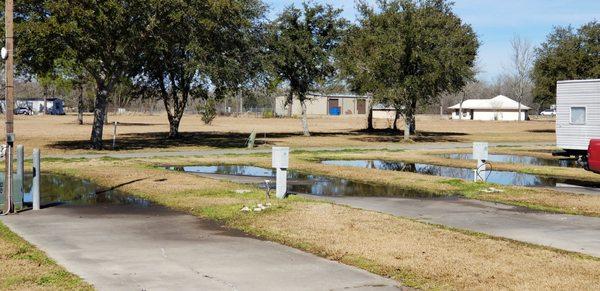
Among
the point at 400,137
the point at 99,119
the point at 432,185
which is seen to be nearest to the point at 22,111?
the point at 400,137

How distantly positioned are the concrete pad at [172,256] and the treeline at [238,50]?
1733cm

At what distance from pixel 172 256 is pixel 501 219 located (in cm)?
675

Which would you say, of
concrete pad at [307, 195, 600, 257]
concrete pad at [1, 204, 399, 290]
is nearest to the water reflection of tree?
concrete pad at [307, 195, 600, 257]

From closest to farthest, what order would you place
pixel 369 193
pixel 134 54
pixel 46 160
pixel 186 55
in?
1. pixel 369 193
2. pixel 46 160
3. pixel 134 54
4. pixel 186 55

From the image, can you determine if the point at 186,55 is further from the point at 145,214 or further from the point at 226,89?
the point at 145,214

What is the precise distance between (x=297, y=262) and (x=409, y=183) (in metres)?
10.8

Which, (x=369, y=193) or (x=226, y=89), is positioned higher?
(x=226, y=89)

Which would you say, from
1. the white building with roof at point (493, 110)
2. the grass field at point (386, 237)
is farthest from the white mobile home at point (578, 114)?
the white building with roof at point (493, 110)

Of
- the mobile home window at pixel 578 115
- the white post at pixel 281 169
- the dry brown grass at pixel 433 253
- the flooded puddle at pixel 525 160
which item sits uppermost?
the mobile home window at pixel 578 115

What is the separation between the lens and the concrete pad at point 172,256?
297 inches

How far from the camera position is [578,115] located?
88.7 feet

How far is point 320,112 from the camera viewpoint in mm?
140375

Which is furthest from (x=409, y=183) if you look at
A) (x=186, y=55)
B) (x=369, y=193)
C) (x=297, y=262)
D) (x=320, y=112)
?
(x=320, y=112)

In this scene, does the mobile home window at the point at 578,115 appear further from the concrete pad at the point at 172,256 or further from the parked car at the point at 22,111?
the parked car at the point at 22,111
